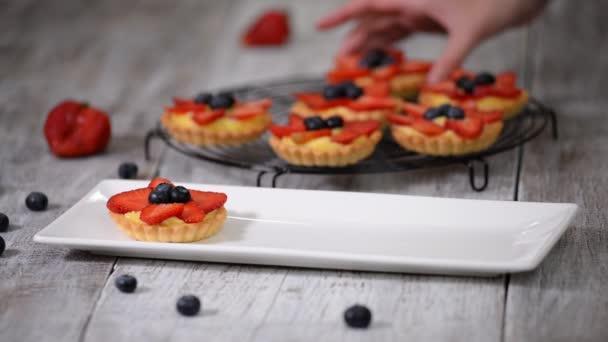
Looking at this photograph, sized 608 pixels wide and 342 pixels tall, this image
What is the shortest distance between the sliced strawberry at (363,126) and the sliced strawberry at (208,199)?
750 millimetres

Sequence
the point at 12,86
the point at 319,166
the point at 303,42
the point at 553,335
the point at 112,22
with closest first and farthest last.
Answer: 1. the point at 553,335
2. the point at 319,166
3. the point at 12,86
4. the point at 303,42
5. the point at 112,22

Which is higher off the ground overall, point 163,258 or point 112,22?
point 163,258

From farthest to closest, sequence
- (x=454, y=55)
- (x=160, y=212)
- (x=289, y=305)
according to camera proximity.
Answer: (x=454, y=55) → (x=160, y=212) → (x=289, y=305)

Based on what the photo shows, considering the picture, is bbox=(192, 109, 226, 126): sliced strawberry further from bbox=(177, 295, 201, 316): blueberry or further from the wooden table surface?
bbox=(177, 295, 201, 316): blueberry

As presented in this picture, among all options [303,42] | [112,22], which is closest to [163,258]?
[303,42]

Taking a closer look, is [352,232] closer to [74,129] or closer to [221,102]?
[221,102]

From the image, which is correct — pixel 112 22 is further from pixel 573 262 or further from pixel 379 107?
pixel 573 262

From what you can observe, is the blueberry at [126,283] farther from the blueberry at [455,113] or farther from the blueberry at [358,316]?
the blueberry at [455,113]

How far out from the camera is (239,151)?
339cm

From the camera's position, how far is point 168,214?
7.43ft

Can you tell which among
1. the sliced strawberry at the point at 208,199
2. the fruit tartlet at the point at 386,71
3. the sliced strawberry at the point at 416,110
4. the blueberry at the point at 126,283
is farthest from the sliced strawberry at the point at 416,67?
the blueberry at the point at 126,283

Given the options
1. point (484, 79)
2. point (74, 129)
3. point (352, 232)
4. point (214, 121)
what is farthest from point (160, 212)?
point (484, 79)

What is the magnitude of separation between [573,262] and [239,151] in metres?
1.46

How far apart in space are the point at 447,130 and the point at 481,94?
18.3 inches
